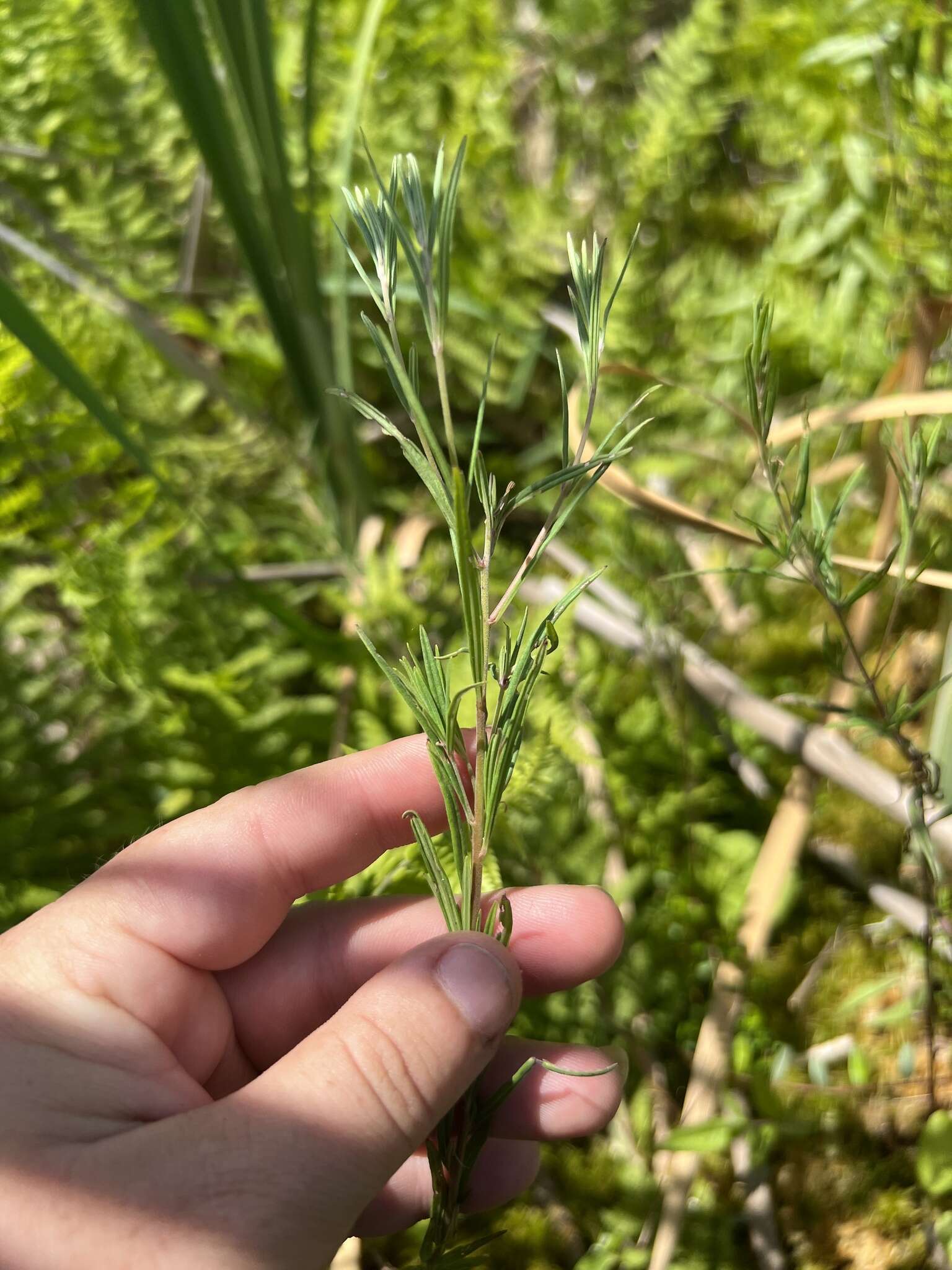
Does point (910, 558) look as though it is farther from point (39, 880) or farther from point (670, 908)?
point (39, 880)

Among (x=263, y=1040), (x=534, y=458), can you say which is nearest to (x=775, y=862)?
(x=263, y=1040)

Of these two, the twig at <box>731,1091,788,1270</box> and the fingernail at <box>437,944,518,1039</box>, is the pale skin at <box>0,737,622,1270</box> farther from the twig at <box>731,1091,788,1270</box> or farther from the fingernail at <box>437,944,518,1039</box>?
the twig at <box>731,1091,788,1270</box>

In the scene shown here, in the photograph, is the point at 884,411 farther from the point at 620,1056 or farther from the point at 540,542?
the point at 620,1056

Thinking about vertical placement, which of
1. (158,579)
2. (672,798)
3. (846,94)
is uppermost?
(846,94)

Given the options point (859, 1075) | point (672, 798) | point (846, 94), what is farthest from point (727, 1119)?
point (846, 94)

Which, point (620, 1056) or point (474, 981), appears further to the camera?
point (620, 1056)

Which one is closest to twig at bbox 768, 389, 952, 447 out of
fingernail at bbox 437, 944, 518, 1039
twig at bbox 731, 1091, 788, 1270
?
fingernail at bbox 437, 944, 518, 1039
